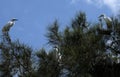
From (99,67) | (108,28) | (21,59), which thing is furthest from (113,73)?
(21,59)

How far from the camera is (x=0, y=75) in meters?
13.2

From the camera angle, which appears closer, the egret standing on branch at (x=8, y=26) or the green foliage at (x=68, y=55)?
the green foliage at (x=68, y=55)

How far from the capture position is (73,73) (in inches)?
469

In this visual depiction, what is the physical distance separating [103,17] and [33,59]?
2.87 metres

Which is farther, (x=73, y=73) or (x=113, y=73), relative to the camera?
(x=113, y=73)

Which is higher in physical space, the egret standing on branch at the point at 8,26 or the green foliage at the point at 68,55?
the egret standing on branch at the point at 8,26

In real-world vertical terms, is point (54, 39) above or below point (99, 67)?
above

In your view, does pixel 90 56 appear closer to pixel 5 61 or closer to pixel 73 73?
pixel 73 73

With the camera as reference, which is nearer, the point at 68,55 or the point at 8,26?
the point at 68,55

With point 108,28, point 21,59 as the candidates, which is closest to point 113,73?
point 108,28

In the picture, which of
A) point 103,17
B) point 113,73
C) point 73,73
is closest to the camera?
point 73,73

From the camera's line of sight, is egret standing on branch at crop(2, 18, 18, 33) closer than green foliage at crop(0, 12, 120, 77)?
No

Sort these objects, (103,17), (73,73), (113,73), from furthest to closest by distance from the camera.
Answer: (103,17) → (113,73) → (73,73)

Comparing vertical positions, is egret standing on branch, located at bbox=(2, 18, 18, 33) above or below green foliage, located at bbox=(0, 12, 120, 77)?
above
